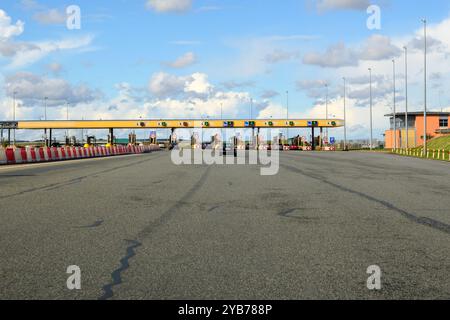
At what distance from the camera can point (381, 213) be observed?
10.5 metres

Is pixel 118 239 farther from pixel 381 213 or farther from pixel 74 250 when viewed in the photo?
pixel 381 213

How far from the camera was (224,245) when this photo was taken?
24.2 feet

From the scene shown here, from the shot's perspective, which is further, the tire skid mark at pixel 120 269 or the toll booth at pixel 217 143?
the toll booth at pixel 217 143

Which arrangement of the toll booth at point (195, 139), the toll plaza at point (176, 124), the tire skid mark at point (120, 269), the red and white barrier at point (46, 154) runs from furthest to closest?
the toll booth at point (195, 139), the toll plaza at point (176, 124), the red and white barrier at point (46, 154), the tire skid mark at point (120, 269)

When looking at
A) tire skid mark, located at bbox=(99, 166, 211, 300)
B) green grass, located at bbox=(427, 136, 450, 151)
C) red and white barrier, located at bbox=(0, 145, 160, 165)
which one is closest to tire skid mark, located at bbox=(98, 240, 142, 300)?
tire skid mark, located at bbox=(99, 166, 211, 300)

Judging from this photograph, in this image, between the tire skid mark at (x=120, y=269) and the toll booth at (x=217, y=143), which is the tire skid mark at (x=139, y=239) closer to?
the tire skid mark at (x=120, y=269)

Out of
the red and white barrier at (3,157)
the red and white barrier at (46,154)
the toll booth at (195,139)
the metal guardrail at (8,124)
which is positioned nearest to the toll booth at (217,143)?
the toll booth at (195,139)

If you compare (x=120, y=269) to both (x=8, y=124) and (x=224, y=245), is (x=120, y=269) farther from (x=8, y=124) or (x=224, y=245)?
(x=8, y=124)

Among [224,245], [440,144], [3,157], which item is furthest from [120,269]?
[440,144]

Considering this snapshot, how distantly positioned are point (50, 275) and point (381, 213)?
6.77m

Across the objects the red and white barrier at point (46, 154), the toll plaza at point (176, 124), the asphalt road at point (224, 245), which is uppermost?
the toll plaza at point (176, 124)

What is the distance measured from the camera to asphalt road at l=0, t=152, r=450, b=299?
17.4ft

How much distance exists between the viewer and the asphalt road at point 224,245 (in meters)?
5.29

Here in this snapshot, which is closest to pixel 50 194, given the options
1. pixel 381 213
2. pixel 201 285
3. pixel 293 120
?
pixel 381 213
